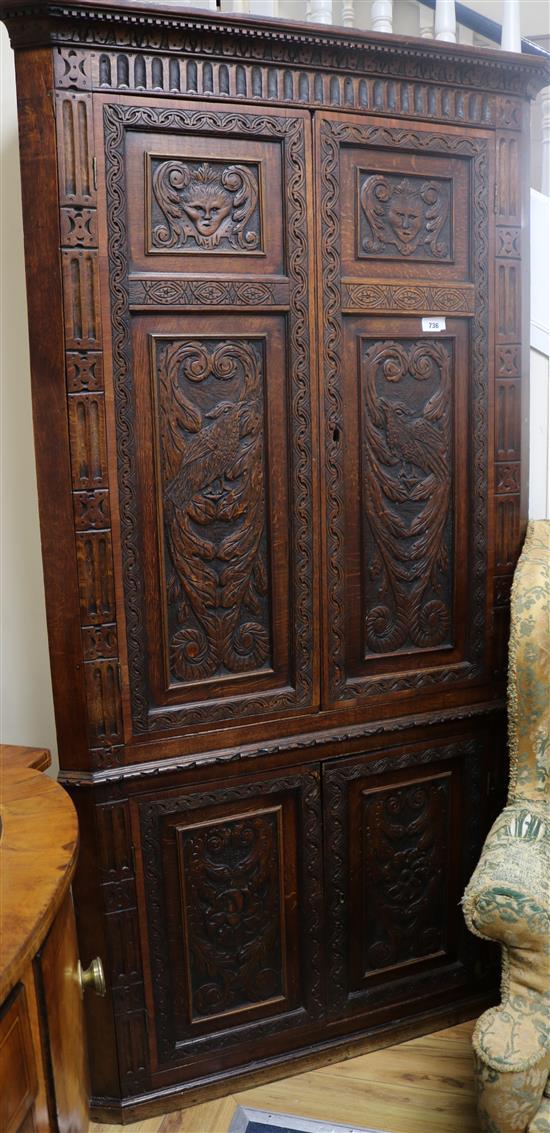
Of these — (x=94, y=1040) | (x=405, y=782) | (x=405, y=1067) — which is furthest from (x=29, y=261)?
(x=405, y=1067)

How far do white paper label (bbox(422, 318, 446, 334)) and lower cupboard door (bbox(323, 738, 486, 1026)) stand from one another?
947 mm

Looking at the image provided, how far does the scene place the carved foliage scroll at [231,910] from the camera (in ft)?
6.24

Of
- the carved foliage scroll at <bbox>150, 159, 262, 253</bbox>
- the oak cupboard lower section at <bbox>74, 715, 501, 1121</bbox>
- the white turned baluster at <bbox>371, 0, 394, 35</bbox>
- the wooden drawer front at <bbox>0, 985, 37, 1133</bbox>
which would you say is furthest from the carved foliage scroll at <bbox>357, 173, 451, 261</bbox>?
the wooden drawer front at <bbox>0, 985, 37, 1133</bbox>

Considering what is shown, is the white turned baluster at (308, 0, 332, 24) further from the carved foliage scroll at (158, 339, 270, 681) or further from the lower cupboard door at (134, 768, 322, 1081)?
the lower cupboard door at (134, 768, 322, 1081)

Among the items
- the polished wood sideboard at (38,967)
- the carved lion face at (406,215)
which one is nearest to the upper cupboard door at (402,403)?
the carved lion face at (406,215)

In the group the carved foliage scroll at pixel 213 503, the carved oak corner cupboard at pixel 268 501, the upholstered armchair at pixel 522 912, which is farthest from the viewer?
the carved foliage scroll at pixel 213 503

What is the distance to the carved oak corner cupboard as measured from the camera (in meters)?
1.65

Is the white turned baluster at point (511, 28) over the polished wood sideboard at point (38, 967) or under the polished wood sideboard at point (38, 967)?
over

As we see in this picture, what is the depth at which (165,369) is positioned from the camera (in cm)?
173

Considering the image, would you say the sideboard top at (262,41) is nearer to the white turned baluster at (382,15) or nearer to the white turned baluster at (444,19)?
the white turned baluster at (444,19)

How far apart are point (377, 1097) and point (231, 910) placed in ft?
1.77

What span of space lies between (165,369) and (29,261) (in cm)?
31

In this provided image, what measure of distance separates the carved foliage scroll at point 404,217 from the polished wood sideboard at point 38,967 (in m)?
1.28

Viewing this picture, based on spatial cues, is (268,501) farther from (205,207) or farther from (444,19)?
(444,19)
